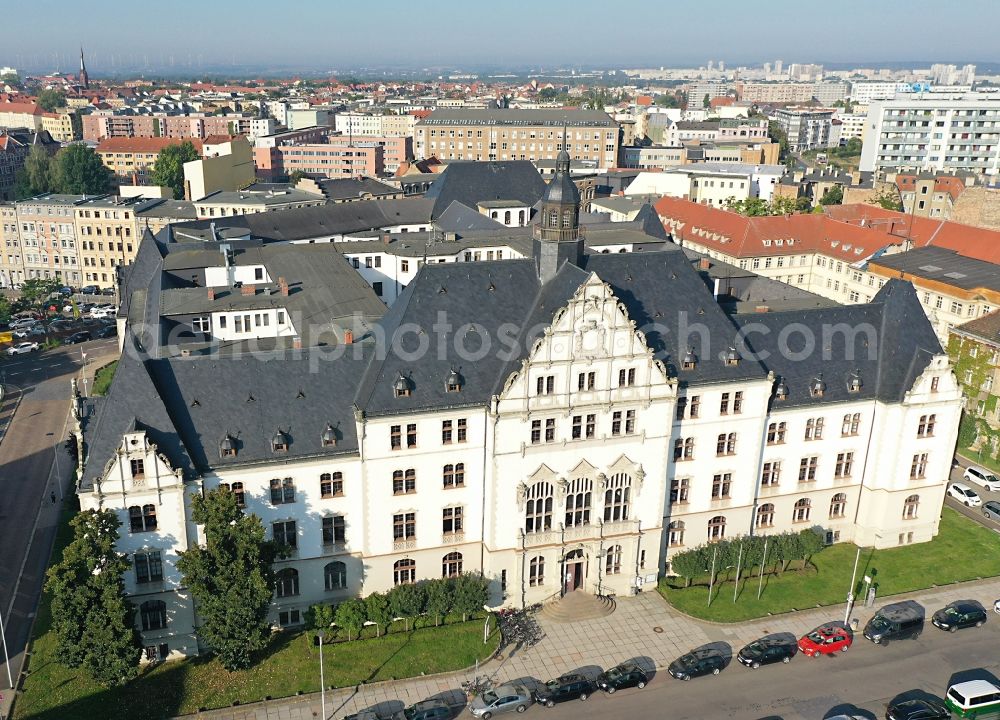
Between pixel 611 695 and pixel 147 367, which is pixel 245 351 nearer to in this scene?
pixel 147 367

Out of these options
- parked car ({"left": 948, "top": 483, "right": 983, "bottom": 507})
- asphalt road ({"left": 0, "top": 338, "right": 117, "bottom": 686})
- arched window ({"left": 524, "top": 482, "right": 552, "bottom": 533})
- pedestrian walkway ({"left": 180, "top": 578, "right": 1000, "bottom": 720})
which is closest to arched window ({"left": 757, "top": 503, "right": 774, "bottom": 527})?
pedestrian walkway ({"left": 180, "top": 578, "right": 1000, "bottom": 720})

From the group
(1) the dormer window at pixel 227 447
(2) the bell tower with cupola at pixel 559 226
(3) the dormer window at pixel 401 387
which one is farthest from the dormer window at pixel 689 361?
(1) the dormer window at pixel 227 447

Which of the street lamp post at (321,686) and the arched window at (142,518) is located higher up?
the arched window at (142,518)

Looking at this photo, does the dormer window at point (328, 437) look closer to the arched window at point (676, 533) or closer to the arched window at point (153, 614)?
the arched window at point (153, 614)

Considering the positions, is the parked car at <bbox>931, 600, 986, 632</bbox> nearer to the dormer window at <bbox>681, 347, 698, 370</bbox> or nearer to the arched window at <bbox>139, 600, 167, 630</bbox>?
the dormer window at <bbox>681, 347, 698, 370</bbox>

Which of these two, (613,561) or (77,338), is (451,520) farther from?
(77,338)

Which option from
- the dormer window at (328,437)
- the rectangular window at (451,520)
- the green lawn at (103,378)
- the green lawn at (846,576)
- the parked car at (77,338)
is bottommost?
the parked car at (77,338)

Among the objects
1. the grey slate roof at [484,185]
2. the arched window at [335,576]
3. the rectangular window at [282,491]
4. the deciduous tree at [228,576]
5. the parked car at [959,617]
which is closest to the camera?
the deciduous tree at [228,576]

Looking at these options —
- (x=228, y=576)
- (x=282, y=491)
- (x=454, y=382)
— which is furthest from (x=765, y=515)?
(x=228, y=576)
